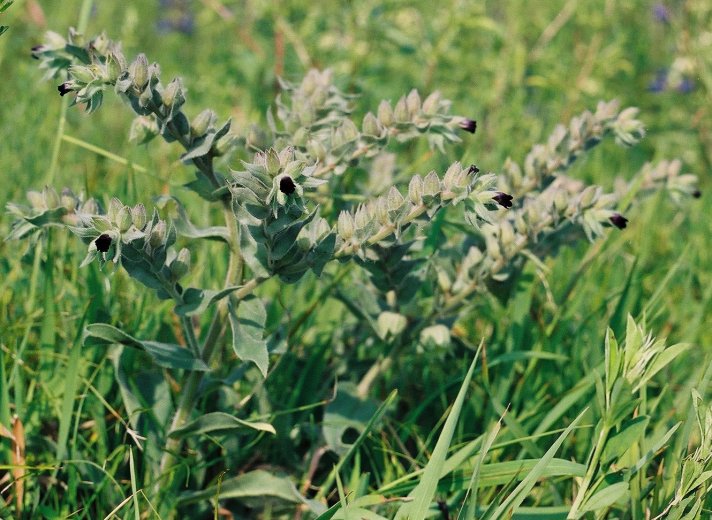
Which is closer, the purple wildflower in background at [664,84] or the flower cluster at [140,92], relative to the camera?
the flower cluster at [140,92]

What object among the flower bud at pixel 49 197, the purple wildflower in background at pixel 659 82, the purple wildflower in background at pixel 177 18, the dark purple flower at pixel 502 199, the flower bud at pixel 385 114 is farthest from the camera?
the purple wildflower in background at pixel 177 18

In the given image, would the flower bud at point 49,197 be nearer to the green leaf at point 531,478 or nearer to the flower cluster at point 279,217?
the flower cluster at point 279,217

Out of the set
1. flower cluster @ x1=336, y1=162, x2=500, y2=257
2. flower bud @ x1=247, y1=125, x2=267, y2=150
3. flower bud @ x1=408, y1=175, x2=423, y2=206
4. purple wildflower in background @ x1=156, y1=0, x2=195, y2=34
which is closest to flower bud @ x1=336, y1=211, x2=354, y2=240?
flower cluster @ x1=336, y1=162, x2=500, y2=257

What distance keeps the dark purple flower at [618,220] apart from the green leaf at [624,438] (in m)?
0.37

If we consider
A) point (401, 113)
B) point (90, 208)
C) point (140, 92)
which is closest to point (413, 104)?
point (401, 113)

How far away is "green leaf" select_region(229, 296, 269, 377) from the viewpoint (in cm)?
136

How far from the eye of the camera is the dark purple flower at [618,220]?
59.9 inches

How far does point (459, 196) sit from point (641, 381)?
43 centimetres

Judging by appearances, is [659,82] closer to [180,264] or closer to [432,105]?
[432,105]

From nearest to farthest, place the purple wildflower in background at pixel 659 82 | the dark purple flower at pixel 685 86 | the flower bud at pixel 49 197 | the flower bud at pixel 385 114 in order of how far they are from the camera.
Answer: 1. the flower bud at pixel 49 197
2. the flower bud at pixel 385 114
3. the dark purple flower at pixel 685 86
4. the purple wildflower in background at pixel 659 82

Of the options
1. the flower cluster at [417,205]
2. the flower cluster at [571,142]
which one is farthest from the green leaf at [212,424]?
the flower cluster at [571,142]

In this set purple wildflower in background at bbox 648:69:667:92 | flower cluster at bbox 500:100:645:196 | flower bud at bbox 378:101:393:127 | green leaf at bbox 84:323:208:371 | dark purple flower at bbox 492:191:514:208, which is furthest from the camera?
purple wildflower in background at bbox 648:69:667:92

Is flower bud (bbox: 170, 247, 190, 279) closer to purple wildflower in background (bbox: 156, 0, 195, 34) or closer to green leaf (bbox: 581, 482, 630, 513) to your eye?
green leaf (bbox: 581, 482, 630, 513)

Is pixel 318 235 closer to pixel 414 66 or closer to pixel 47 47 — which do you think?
pixel 47 47
